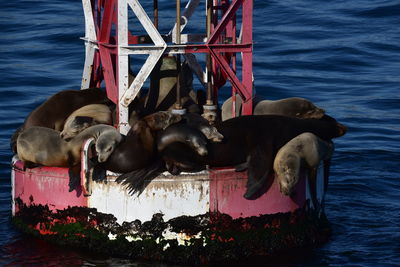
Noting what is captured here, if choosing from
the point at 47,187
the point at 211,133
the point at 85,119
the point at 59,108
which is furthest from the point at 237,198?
the point at 59,108

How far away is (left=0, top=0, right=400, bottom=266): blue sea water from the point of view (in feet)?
32.6

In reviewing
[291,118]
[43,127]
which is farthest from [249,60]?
[43,127]

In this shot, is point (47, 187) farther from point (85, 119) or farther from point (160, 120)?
point (160, 120)

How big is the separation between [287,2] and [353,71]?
6162mm

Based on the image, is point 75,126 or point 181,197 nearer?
point 181,197

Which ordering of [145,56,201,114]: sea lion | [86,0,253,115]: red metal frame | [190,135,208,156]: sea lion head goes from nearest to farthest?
[190,135,208,156]: sea lion head < [86,0,253,115]: red metal frame < [145,56,201,114]: sea lion

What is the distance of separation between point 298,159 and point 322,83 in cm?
852

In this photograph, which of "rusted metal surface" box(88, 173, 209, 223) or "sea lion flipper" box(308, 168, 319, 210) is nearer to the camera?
"rusted metal surface" box(88, 173, 209, 223)

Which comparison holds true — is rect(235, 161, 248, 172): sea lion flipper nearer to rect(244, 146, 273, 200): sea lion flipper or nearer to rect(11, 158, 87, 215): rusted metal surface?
rect(244, 146, 273, 200): sea lion flipper

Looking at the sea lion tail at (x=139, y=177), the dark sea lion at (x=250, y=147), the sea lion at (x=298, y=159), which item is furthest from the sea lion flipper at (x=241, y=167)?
the sea lion tail at (x=139, y=177)

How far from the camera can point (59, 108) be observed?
10180 millimetres

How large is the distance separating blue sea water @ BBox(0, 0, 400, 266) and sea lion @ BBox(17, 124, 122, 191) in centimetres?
88

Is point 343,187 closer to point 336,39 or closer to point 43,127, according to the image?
point 43,127

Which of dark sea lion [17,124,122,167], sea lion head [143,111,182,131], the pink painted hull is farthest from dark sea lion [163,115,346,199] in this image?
dark sea lion [17,124,122,167]
